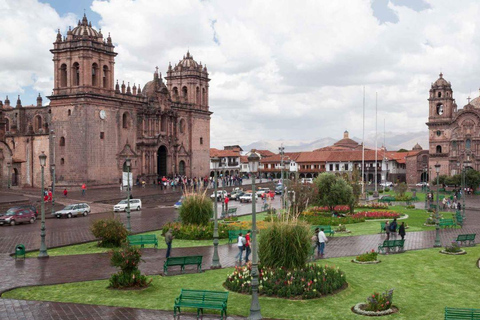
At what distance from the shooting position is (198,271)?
17828 mm

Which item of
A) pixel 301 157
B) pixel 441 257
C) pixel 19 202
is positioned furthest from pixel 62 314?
pixel 301 157

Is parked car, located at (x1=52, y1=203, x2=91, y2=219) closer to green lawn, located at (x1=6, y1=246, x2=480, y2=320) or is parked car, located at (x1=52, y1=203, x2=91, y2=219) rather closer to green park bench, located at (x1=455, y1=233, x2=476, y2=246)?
green lawn, located at (x1=6, y1=246, x2=480, y2=320)

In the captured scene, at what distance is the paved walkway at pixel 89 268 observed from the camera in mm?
12914

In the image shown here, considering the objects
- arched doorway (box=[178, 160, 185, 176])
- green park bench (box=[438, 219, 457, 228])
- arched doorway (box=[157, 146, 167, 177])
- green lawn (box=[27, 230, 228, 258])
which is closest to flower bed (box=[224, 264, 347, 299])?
green lawn (box=[27, 230, 228, 258])

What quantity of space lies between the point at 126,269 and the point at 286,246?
16.5 ft

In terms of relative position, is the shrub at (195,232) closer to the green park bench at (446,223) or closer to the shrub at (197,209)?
the shrub at (197,209)

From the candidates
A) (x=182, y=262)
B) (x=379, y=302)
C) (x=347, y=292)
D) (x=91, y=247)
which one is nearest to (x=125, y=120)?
(x=91, y=247)

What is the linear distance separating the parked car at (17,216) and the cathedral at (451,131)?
57914 mm

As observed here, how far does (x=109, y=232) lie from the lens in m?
22.7

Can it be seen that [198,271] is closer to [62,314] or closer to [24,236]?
[62,314]

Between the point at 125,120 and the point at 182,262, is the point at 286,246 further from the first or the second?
the point at 125,120

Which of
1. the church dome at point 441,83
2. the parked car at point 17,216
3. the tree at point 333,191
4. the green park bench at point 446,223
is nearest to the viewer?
the green park bench at point 446,223

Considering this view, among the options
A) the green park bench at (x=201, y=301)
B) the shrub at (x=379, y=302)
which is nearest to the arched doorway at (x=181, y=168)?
the green park bench at (x=201, y=301)

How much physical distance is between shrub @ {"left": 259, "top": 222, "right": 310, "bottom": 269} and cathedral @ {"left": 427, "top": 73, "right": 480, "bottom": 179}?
6208 centimetres
